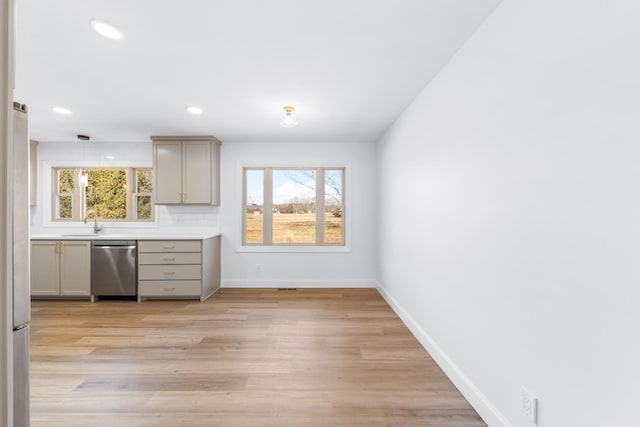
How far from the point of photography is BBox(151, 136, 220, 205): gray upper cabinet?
4566mm

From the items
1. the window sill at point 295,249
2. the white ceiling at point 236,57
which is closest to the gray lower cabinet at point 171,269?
the window sill at point 295,249

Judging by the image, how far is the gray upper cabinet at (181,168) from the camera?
4566 mm

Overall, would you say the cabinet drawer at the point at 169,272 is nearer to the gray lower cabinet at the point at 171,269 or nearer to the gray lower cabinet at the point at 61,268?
the gray lower cabinet at the point at 171,269

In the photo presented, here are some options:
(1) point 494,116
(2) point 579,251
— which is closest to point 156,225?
(1) point 494,116

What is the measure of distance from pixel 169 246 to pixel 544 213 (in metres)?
4.26

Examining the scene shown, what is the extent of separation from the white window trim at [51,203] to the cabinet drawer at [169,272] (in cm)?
96

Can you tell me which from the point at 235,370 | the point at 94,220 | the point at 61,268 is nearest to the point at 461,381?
the point at 235,370

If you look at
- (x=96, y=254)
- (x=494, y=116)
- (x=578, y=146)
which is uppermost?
(x=494, y=116)

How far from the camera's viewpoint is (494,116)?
1.73m

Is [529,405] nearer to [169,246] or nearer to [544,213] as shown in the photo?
[544,213]

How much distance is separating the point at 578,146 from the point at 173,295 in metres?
4.51

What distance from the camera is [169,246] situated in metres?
4.26

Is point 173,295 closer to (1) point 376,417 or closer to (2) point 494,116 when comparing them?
(1) point 376,417

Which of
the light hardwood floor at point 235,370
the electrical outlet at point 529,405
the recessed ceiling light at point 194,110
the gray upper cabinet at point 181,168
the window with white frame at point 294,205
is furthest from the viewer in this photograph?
the window with white frame at point 294,205
